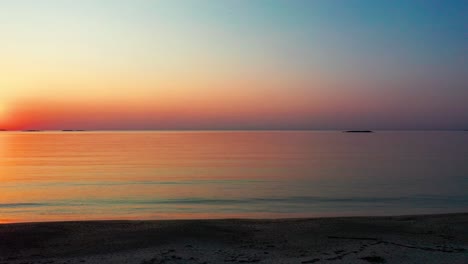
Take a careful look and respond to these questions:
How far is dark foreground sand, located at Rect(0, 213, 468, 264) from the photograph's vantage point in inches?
433

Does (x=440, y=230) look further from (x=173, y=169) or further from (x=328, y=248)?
(x=173, y=169)

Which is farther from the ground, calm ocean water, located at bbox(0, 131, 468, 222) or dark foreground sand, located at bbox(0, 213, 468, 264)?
dark foreground sand, located at bbox(0, 213, 468, 264)

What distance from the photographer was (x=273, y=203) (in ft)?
74.9

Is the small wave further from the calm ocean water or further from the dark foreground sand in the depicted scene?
the dark foreground sand

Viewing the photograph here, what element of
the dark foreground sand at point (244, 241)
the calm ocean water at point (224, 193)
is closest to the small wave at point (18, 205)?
the calm ocean water at point (224, 193)

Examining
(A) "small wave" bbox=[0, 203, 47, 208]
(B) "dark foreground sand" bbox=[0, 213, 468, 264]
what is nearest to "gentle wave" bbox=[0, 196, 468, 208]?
(A) "small wave" bbox=[0, 203, 47, 208]

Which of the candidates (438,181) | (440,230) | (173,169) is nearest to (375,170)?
(438,181)

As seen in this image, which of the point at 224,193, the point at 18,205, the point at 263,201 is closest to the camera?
the point at 18,205

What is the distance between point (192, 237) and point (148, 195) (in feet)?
40.6

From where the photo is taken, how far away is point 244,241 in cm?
1308

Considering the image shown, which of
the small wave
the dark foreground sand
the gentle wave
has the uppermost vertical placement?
the dark foreground sand

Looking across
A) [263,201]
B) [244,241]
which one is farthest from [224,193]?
[244,241]

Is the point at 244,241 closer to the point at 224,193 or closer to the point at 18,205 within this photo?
the point at 224,193

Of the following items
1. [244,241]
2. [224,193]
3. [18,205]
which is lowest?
[18,205]
